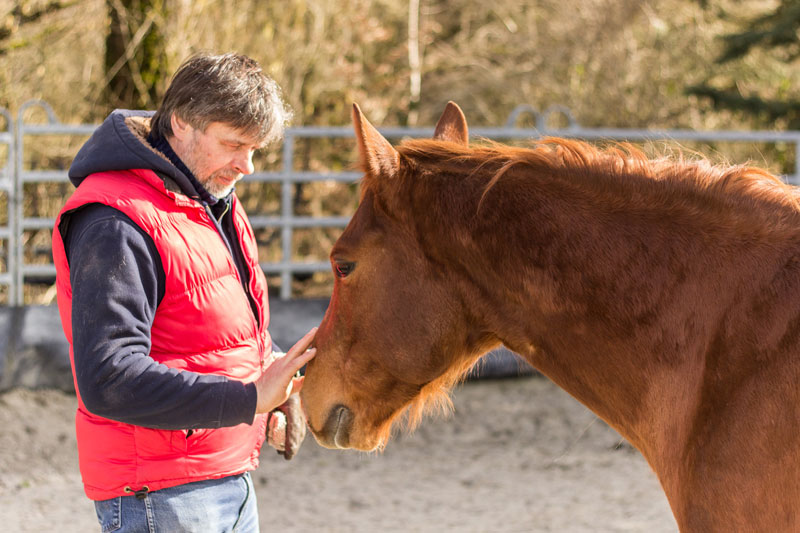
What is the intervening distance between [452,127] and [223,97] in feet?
2.36

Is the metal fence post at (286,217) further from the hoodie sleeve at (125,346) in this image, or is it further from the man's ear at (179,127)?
the hoodie sleeve at (125,346)

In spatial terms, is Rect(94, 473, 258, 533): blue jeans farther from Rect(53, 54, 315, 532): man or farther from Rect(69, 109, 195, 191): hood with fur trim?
Rect(69, 109, 195, 191): hood with fur trim

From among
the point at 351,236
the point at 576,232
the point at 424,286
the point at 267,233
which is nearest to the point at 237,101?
the point at 351,236

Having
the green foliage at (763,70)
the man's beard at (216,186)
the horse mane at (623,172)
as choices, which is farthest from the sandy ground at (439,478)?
the green foliage at (763,70)

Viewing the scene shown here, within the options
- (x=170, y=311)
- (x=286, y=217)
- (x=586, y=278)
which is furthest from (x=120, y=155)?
(x=286, y=217)

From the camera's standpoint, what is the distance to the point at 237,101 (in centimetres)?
197

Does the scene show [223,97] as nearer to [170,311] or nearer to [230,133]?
[230,133]

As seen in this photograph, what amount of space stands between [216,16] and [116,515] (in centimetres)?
774

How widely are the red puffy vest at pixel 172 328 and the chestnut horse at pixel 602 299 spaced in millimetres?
261

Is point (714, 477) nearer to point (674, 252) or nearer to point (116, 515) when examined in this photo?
point (674, 252)

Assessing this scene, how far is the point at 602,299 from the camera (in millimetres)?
1957

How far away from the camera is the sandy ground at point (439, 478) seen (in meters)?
4.82

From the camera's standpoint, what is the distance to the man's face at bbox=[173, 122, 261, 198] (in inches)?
79.6

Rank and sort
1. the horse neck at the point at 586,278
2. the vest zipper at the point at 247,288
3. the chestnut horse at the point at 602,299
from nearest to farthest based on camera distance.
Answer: the chestnut horse at the point at 602,299 → the horse neck at the point at 586,278 → the vest zipper at the point at 247,288
